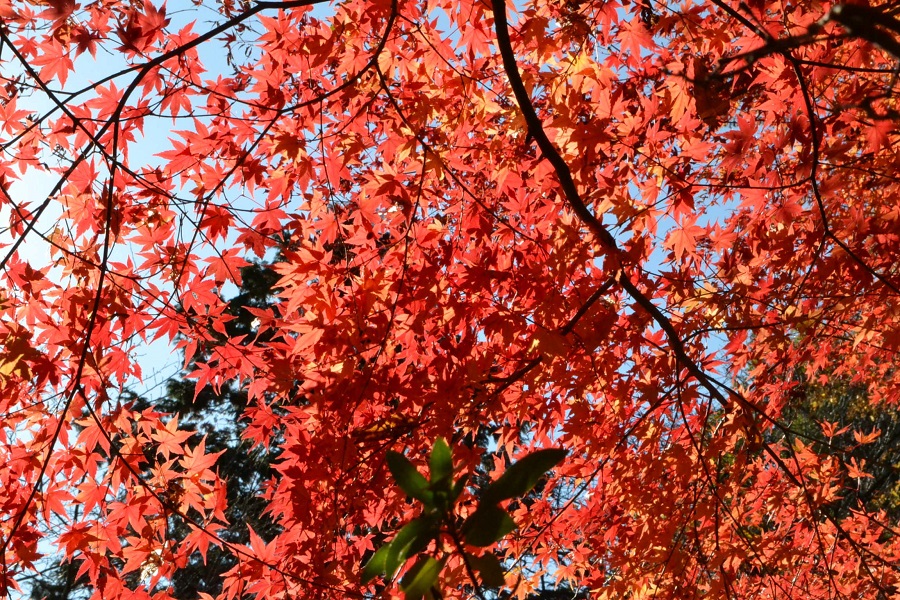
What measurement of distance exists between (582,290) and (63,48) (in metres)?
2.46

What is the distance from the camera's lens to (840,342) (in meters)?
5.48

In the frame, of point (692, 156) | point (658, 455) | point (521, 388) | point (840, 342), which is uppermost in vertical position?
point (840, 342)

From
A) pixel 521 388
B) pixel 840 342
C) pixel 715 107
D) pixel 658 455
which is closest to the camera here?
pixel 715 107

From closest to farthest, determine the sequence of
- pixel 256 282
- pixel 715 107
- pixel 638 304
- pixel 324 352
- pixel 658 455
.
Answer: pixel 715 107 < pixel 324 352 < pixel 638 304 < pixel 658 455 < pixel 256 282

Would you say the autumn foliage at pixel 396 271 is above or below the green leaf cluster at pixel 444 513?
above

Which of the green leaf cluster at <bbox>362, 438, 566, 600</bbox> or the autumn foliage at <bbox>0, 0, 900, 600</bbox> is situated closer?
the green leaf cluster at <bbox>362, 438, 566, 600</bbox>

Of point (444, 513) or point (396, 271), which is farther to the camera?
point (396, 271)

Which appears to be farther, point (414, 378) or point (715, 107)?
point (414, 378)

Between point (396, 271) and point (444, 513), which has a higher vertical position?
point (396, 271)

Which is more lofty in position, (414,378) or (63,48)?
(63,48)

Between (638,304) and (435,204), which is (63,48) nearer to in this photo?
(435,204)

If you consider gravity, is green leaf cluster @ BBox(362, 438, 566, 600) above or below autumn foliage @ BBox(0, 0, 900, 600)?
below

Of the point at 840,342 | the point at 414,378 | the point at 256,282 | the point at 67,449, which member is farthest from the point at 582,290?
the point at 256,282

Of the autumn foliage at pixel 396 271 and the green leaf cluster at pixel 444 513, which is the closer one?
the green leaf cluster at pixel 444 513
